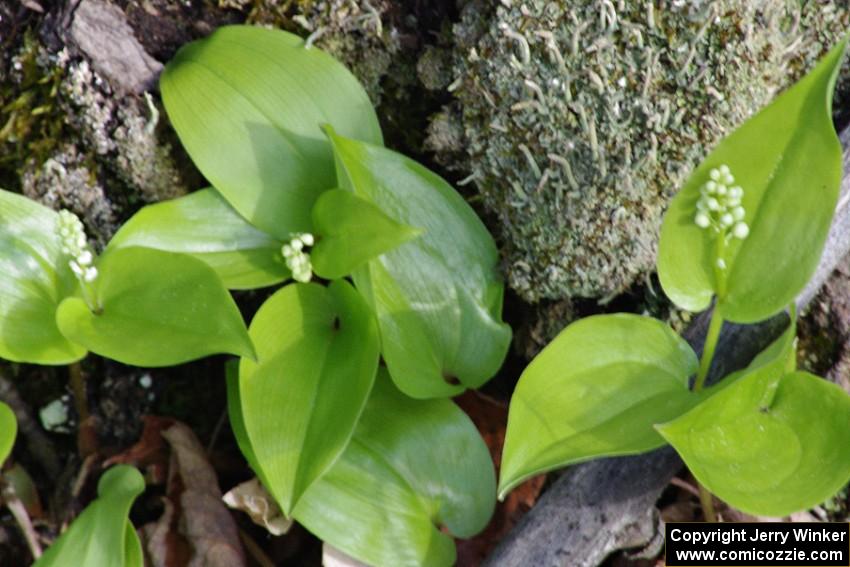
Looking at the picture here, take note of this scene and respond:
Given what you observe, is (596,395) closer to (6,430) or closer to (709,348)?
(709,348)

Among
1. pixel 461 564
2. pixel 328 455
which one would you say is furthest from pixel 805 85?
pixel 461 564

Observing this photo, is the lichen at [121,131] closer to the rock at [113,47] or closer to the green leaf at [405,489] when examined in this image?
the rock at [113,47]

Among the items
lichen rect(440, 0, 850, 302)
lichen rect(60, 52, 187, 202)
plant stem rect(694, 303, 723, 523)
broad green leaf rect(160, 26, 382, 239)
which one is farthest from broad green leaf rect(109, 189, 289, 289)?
plant stem rect(694, 303, 723, 523)

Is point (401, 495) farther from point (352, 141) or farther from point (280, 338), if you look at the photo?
point (352, 141)

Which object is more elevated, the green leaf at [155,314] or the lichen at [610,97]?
the lichen at [610,97]

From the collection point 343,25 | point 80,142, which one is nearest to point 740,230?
point 343,25

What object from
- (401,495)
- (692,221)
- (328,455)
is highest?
(692,221)

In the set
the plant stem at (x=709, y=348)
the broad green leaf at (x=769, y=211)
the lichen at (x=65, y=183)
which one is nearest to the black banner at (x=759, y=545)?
the plant stem at (x=709, y=348)
